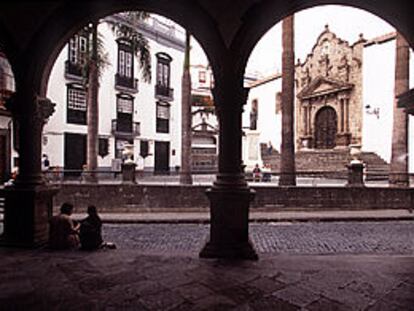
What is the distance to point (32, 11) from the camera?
17.4 feet

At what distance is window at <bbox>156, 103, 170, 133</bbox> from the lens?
29500 millimetres

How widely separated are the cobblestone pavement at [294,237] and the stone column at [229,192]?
3.88 ft

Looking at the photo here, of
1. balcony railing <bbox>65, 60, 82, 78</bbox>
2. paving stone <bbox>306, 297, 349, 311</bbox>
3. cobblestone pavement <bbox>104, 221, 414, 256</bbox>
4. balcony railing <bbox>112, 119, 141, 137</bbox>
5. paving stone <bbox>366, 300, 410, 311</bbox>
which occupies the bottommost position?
cobblestone pavement <bbox>104, 221, 414, 256</bbox>

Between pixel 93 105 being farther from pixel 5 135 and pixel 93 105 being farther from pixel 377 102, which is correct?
pixel 377 102

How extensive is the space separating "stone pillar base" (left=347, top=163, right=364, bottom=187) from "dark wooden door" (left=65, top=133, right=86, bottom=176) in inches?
669

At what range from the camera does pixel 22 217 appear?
18.0 feet

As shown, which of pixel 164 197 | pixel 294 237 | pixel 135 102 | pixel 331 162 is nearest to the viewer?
pixel 294 237

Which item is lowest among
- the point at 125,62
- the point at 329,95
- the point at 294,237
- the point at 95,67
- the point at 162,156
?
the point at 294,237

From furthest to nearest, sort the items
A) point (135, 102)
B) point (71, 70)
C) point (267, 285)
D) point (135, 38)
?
point (135, 102)
point (71, 70)
point (135, 38)
point (267, 285)

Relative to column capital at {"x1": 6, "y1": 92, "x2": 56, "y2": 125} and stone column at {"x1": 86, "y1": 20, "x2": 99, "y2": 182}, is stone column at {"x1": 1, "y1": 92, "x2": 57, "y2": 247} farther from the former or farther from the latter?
stone column at {"x1": 86, "y1": 20, "x2": 99, "y2": 182}

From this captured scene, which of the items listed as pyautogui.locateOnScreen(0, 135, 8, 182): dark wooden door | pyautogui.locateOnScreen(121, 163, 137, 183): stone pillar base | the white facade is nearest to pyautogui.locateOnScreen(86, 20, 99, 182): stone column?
pyautogui.locateOnScreen(121, 163, 137, 183): stone pillar base

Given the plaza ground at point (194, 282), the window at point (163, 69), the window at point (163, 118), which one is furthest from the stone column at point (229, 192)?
the window at point (163, 69)

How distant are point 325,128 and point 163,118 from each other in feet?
43.7

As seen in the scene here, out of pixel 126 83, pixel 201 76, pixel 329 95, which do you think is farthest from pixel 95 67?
pixel 201 76
